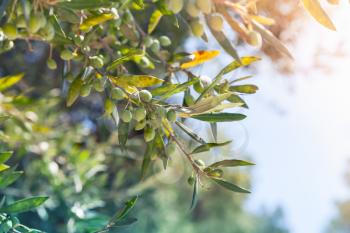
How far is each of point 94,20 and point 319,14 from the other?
0.85ft

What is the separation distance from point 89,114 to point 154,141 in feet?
7.08

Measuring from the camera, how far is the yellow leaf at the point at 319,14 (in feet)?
2.01

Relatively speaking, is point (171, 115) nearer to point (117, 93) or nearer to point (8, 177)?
point (117, 93)

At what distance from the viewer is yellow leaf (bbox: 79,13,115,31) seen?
0.71 meters

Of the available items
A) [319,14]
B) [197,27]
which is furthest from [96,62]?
[319,14]

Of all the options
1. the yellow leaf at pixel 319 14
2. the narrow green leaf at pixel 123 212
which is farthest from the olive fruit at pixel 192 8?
the narrow green leaf at pixel 123 212

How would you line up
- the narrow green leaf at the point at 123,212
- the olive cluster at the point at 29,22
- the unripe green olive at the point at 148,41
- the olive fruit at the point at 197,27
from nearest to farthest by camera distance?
the olive cluster at the point at 29,22 < the olive fruit at the point at 197,27 < the narrow green leaf at the point at 123,212 < the unripe green olive at the point at 148,41

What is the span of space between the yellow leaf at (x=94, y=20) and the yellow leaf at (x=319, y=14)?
0.23m

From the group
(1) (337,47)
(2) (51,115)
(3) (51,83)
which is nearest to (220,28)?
(2) (51,115)

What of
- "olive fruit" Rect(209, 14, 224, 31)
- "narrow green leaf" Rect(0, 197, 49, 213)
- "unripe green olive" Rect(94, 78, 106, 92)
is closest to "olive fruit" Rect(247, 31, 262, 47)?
"olive fruit" Rect(209, 14, 224, 31)

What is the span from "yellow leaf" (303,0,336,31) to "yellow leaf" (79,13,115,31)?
226 millimetres

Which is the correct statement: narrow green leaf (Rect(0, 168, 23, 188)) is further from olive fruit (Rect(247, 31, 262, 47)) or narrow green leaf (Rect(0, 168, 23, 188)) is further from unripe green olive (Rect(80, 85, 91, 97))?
olive fruit (Rect(247, 31, 262, 47))

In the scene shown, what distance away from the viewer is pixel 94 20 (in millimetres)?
720

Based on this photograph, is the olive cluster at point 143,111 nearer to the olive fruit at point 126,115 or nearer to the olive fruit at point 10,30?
the olive fruit at point 126,115
